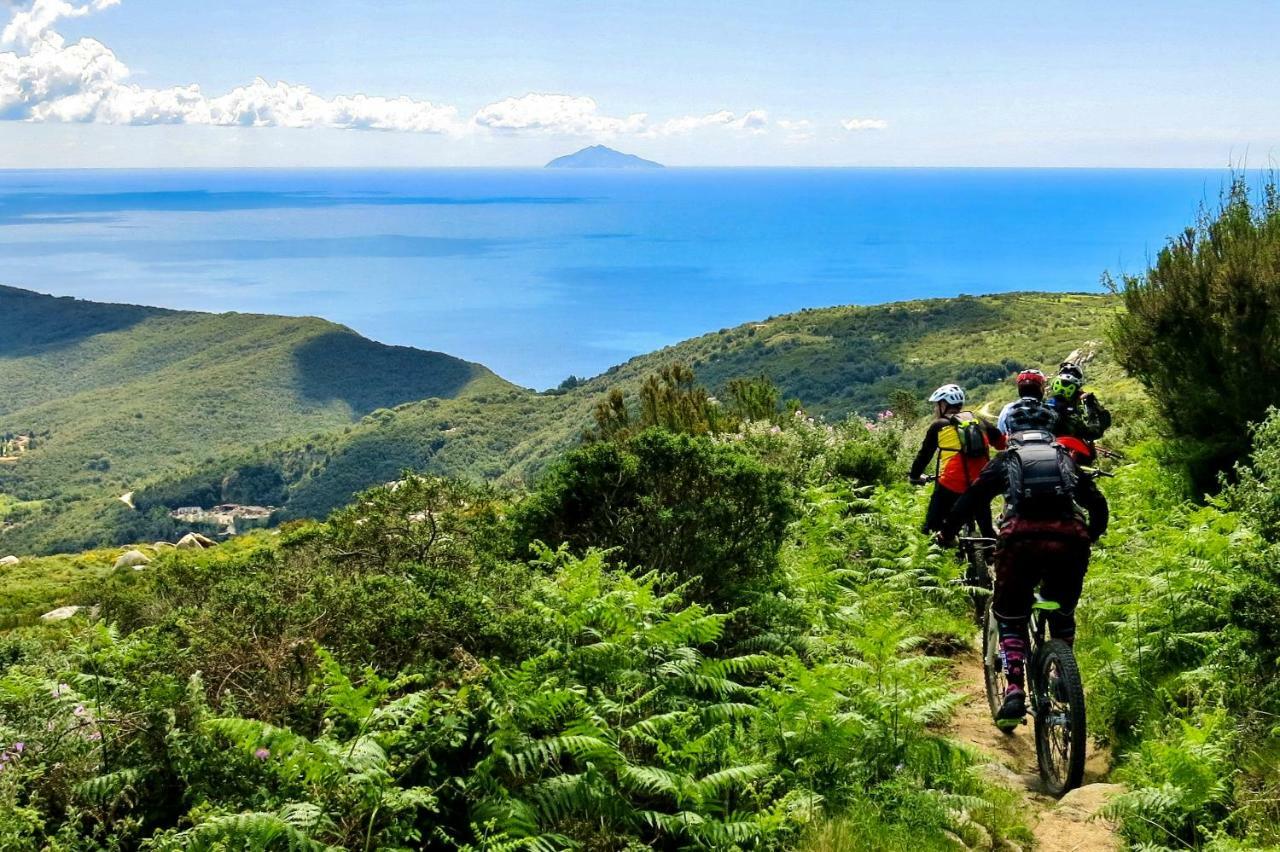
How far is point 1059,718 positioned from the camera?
5.05m

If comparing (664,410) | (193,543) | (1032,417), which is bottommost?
(193,543)

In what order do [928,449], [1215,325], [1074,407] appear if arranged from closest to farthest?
[928,449], [1074,407], [1215,325]

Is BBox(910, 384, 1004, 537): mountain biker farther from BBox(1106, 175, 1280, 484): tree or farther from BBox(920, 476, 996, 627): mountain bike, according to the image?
BBox(1106, 175, 1280, 484): tree

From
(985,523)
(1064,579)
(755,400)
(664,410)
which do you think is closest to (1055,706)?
(1064,579)

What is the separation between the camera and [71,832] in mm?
3340

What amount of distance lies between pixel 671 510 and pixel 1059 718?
3.14 meters

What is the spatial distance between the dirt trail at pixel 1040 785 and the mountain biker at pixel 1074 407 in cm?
264

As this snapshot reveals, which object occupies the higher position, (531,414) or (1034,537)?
(1034,537)

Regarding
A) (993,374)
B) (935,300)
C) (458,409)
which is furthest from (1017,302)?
(458,409)

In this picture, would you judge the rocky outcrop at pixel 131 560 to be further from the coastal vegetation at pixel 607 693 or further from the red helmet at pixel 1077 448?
the red helmet at pixel 1077 448

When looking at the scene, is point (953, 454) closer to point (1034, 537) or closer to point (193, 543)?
point (1034, 537)

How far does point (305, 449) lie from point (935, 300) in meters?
106

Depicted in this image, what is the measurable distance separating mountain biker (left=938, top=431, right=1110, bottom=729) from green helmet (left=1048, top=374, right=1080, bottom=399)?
3.18 m

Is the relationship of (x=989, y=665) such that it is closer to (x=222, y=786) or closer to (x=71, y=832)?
(x=222, y=786)
